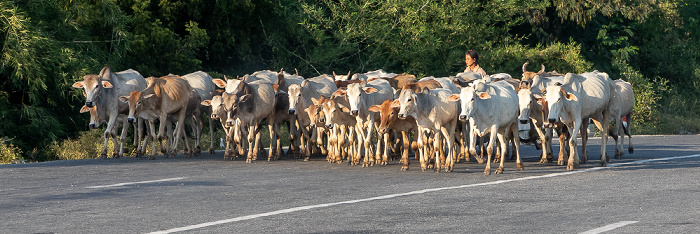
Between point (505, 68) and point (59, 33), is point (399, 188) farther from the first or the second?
point (505, 68)

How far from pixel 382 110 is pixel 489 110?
6.69ft

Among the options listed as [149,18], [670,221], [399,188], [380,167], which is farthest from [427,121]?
[149,18]

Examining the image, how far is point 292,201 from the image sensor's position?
12.5 metres

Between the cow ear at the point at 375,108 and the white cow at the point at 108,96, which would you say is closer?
the cow ear at the point at 375,108

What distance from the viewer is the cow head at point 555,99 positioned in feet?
58.0

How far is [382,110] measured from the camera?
59.0ft

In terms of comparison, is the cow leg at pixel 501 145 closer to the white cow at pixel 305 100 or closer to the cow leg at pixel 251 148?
the white cow at pixel 305 100

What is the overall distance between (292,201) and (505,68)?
1183 inches

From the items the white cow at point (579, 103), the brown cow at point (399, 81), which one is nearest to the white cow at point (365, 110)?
the brown cow at point (399, 81)

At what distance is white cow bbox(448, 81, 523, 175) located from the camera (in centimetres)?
1692

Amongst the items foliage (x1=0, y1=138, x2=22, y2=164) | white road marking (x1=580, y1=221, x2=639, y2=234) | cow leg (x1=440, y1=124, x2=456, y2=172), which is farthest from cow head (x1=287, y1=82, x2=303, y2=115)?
white road marking (x1=580, y1=221, x2=639, y2=234)

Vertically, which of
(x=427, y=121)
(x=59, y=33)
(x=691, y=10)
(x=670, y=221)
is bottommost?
(x=670, y=221)

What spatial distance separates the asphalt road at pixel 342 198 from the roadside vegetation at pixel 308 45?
325 inches

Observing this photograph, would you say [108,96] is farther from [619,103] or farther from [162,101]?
[619,103]
